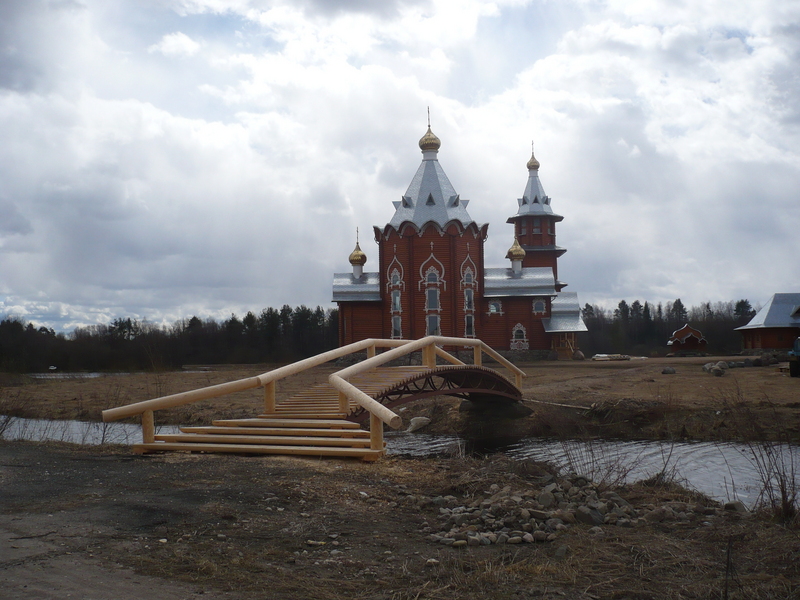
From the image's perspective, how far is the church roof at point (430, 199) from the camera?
44344mm

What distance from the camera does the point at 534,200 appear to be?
185 feet

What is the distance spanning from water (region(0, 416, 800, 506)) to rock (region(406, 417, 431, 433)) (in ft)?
2.73

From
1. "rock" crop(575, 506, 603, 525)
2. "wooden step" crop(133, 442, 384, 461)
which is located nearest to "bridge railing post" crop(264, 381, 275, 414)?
"wooden step" crop(133, 442, 384, 461)

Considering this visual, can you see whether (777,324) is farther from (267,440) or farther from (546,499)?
(546,499)

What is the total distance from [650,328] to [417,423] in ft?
264

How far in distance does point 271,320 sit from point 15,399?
58.4 meters

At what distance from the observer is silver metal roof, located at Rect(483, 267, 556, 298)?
46125mm

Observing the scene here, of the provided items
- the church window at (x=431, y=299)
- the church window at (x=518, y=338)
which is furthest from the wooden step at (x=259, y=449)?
the church window at (x=518, y=338)

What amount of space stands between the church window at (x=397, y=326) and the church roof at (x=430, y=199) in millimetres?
5839

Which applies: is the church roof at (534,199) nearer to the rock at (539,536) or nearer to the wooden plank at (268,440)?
the wooden plank at (268,440)

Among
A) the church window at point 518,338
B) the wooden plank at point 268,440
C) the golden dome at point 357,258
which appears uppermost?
the golden dome at point 357,258

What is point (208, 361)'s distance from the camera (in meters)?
67.2

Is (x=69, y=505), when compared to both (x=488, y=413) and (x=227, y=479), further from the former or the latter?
(x=488, y=413)

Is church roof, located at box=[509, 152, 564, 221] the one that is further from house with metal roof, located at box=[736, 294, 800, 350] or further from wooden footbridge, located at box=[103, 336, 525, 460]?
wooden footbridge, located at box=[103, 336, 525, 460]
